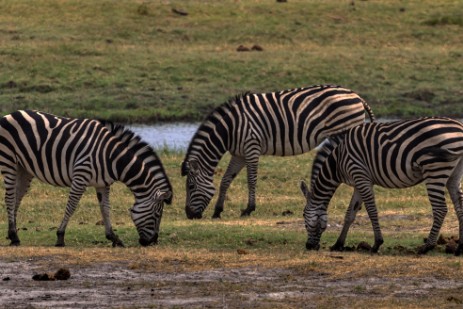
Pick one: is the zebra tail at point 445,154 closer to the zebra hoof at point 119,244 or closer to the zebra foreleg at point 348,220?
the zebra foreleg at point 348,220

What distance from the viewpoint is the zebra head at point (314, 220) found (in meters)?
14.8

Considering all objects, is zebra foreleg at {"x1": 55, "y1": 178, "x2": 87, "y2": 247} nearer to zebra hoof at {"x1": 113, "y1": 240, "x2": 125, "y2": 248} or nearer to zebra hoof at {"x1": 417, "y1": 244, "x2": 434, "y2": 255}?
zebra hoof at {"x1": 113, "y1": 240, "x2": 125, "y2": 248}

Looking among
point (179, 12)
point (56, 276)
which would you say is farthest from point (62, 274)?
point (179, 12)

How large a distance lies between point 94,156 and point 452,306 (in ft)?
18.7

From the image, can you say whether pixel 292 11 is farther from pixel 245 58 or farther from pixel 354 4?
pixel 245 58

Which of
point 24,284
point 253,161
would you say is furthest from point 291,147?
point 24,284

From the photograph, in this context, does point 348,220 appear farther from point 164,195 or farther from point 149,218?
point 149,218

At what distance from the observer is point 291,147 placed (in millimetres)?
19547

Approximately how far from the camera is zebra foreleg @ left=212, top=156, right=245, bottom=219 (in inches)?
738

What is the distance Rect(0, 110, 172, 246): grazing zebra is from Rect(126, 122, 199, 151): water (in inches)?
423

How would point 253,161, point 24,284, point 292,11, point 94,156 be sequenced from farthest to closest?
point 292,11
point 253,161
point 94,156
point 24,284

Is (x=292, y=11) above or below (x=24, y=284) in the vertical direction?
above

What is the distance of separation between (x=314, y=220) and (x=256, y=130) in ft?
14.3

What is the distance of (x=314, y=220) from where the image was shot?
14953 mm
